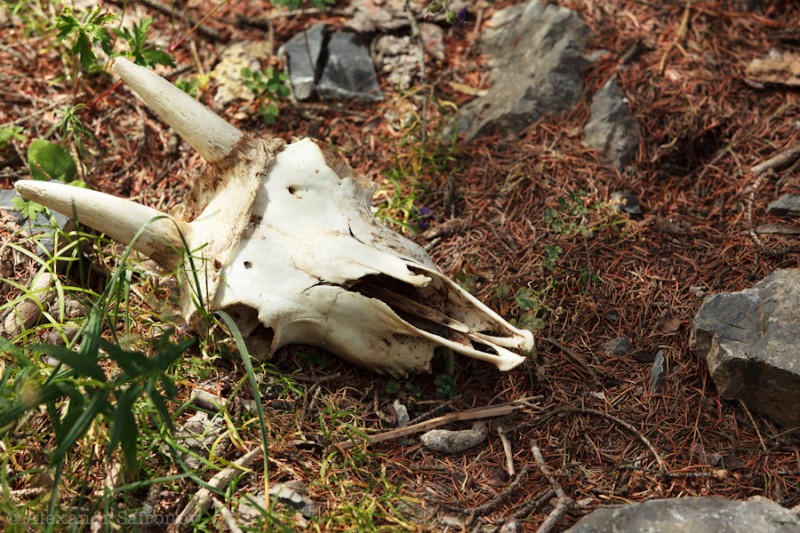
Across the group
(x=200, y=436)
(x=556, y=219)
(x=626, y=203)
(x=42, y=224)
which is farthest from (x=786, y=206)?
(x=42, y=224)

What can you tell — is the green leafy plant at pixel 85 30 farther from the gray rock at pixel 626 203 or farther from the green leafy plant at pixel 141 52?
the gray rock at pixel 626 203

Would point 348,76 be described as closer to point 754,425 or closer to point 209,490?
point 209,490

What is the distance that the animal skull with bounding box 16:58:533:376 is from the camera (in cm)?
295

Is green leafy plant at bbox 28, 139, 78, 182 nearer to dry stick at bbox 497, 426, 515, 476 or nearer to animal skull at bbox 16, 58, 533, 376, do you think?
animal skull at bbox 16, 58, 533, 376

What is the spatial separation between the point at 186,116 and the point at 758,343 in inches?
109

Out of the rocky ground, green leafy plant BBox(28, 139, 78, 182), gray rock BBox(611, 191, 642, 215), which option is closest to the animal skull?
the rocky ground

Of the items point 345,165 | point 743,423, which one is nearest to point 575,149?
point 345,165

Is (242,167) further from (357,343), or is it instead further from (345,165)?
(357,343)

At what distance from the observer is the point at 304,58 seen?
4.61 metres

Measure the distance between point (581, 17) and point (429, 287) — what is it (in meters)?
2.69

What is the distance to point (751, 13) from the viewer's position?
467cm

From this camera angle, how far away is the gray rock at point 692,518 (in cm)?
243

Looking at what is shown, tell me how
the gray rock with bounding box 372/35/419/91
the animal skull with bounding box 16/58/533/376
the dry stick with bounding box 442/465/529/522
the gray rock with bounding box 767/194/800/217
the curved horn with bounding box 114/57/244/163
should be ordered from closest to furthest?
the dry stick with bounding box 442/465/529/522
the animal skull with bounding box 16/58/533/376
the curved horn with bounding box 114/57/244/163
the gray rock with bounding box 767/194/800/217
the gray rock with bounding box 372/35/419/91

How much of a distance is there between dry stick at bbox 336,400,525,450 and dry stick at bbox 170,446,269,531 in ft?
1.18
